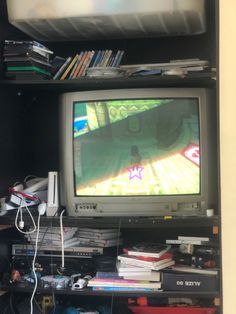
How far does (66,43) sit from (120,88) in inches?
17.8

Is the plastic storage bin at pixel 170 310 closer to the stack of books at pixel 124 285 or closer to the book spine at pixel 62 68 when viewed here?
the stack of books at pixel 124 285

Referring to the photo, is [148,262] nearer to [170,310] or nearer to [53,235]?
[170,310]

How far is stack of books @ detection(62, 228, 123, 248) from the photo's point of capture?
1.97m

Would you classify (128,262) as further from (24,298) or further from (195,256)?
(24,298)

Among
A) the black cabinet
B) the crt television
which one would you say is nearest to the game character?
the crt television

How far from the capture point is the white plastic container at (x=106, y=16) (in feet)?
5.74

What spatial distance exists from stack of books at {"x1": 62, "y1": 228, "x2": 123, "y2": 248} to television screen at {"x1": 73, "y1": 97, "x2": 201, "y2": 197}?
8.9 inches

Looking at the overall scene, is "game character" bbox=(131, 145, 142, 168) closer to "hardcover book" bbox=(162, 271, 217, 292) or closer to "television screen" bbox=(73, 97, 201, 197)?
"television screen" bbox=(73, 97, 201, 197)

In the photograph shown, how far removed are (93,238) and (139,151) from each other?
17.4 inches

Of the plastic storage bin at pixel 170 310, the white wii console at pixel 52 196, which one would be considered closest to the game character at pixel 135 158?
the white wii console at pixel 52 196

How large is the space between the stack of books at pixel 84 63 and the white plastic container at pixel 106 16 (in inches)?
4.2

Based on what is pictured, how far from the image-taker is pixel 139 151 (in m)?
1.81

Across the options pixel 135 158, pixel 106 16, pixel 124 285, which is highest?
pixel 106 16

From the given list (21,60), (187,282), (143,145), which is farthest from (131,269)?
(21,60)
